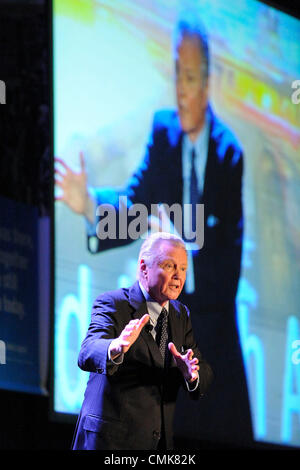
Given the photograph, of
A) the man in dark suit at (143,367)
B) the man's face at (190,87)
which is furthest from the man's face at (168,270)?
the man's face at (190,87)

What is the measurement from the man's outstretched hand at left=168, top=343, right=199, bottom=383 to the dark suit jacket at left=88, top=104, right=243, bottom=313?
216cm

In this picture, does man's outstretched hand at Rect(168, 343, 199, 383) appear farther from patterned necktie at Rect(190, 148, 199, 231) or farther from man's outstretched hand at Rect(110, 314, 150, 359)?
patterned necktie at Rect(190, 148, 199, 231)

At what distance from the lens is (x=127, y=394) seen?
271 cm

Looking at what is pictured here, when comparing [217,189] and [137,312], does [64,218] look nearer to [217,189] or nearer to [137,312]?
[217,189]

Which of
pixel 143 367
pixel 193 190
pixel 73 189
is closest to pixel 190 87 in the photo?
pixel 193 190

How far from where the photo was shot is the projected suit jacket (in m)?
2.68

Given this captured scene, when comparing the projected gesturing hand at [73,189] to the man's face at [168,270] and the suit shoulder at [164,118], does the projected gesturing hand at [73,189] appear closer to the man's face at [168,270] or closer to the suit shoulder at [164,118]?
the suit shoulder at [164,118]

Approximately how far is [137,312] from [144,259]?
16 centimetres

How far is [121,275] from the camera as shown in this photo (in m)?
4.79

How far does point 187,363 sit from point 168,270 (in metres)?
0.28

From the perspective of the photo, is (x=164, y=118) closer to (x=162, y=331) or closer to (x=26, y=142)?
(x=26, y=142)

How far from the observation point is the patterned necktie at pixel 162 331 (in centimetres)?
279
